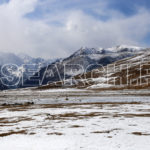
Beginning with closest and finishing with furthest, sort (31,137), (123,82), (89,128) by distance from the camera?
(31,137), (89,128), (123,82)

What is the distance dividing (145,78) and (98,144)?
15910 centimetres

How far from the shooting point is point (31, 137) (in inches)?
889

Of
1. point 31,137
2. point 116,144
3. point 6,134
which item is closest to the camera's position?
point 116,144

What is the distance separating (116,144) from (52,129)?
979 cm

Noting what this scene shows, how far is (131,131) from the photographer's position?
933 inches

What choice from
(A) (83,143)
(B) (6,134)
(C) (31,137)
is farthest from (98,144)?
(B) (6,134)

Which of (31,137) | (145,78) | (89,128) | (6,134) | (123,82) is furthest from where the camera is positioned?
(123,82)

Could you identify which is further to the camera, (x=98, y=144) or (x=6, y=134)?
(x=6, y=134)

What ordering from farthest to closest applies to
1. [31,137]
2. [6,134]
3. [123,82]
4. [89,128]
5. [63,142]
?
[123,82]
[89,128]
[6,134]
[31,137]
[63,142]

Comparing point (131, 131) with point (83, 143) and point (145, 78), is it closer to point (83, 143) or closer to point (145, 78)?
point (83, 143)

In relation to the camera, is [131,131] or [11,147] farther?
[131,131]

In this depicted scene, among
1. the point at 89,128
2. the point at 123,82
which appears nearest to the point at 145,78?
the point at 123,82

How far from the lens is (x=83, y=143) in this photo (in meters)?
19.8

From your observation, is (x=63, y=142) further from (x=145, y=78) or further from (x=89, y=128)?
(x=145, y=78)
